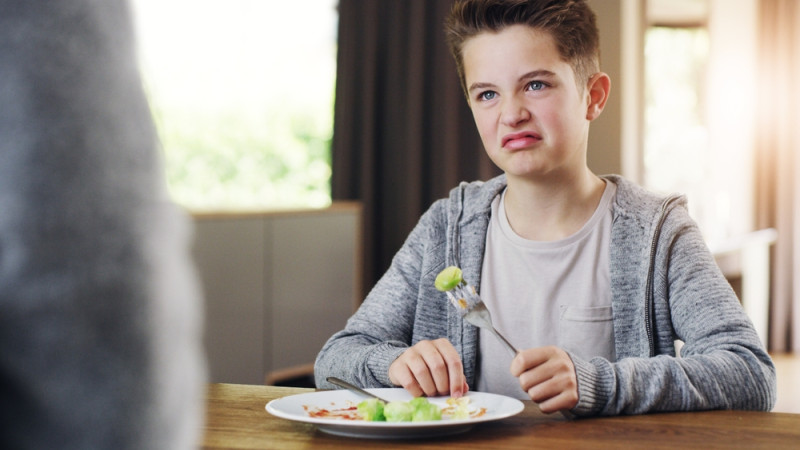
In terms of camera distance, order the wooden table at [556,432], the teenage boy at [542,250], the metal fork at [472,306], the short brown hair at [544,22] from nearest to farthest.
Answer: the wooden table at [556,432] → the metal fork at [472,306] → the teenage boy at [542,250] → the short brown hair at [544,22]

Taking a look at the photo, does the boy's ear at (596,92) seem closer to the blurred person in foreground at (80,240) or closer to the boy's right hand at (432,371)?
the boy's right hand at (432,371)

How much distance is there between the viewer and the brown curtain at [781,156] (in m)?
6.12

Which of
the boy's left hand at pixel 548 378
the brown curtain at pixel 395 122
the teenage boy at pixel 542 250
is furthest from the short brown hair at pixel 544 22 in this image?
the brown curtain at pixel 395 122

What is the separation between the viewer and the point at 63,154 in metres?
0.30

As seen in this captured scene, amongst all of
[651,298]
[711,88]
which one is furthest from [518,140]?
[711,88]

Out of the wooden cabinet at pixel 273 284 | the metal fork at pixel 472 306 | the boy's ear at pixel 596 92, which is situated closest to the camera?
the metal fork at pixel 472 306

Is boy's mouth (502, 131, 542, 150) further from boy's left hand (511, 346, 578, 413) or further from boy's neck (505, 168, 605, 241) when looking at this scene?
boy's left hand (511, 346, 578, 413)

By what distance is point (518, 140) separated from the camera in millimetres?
1529

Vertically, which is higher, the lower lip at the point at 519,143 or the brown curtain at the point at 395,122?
the brown curtain at the point at 395,122

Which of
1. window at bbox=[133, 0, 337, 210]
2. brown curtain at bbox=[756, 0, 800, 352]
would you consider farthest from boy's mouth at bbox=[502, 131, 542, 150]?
brown curtain at bbox=[756, 0, 800, 352]

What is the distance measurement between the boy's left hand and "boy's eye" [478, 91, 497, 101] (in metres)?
0.57

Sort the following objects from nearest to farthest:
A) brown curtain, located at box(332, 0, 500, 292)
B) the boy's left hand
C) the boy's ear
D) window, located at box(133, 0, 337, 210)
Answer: the boy's left hand < the boy's ear < brown curtain, located at box(332, 0, 500, 292) < window, located at box(133, 0, 337, 210)

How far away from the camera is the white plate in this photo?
996mm

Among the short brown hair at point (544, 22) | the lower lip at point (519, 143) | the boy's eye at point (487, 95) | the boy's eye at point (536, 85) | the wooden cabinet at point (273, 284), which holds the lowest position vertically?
the wooden cabinet at point (273, 284)
